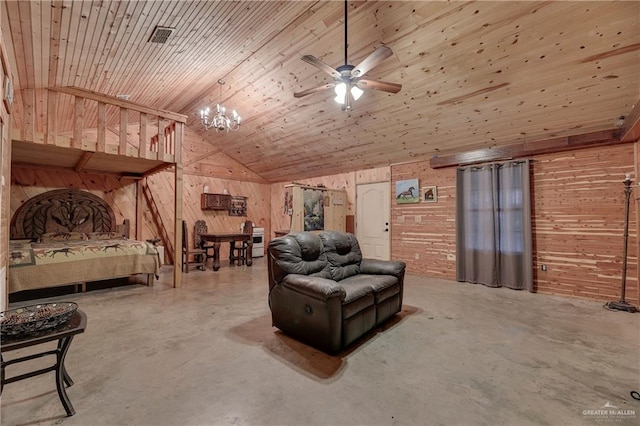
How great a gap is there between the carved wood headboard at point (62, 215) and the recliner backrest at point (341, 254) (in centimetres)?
536

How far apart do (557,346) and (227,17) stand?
4787 mm

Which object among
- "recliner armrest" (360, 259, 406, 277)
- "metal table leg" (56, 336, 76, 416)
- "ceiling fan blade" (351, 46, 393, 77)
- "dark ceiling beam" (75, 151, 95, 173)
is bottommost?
"metal table leg" (56, 336, 76, 416)

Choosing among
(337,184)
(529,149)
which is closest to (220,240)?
(337,184)

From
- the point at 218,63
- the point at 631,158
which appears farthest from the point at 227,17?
the point at 631,158

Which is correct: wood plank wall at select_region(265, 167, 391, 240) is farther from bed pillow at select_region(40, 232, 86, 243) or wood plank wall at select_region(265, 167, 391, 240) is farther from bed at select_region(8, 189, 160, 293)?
bed pillow at select_region(40, 232, 86, 243)

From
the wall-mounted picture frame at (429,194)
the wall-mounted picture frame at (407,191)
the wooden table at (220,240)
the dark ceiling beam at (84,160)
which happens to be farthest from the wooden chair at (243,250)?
the wall-mounted picture frame at (429,194)

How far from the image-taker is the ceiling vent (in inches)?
117

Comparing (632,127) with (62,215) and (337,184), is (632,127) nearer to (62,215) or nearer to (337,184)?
(337,184)

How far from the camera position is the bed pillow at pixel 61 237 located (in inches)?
195

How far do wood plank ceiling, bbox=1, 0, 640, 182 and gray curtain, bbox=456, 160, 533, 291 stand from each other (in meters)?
0.59

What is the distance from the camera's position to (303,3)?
3170 mm

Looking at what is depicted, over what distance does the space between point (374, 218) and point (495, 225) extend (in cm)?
254

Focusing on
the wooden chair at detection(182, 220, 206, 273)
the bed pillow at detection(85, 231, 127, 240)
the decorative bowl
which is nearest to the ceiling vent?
the decorative bowl

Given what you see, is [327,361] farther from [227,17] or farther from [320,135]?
[320,135]
